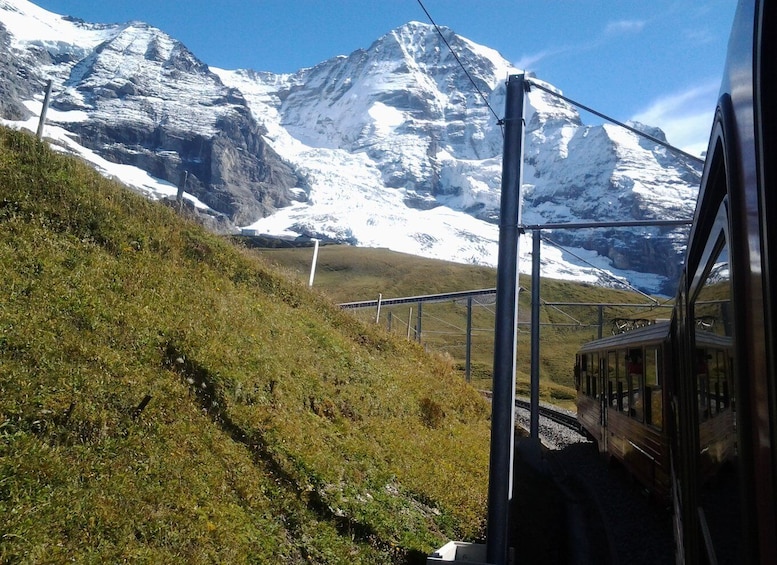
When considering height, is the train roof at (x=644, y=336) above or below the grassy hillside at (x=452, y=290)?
below

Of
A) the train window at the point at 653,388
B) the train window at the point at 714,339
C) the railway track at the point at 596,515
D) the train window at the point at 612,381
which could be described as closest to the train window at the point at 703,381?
the train window at the point at 714,339

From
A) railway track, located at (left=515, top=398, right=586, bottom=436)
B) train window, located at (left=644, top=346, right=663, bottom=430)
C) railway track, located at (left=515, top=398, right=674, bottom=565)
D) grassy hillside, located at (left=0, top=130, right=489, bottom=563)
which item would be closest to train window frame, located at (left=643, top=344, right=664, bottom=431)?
train window, located at (left=644, top=346, right=663, bottom=430)

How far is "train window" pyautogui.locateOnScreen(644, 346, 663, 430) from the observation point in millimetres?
9906

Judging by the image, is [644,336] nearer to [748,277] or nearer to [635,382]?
[635,382]

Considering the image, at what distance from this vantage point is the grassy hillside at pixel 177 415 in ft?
16.0

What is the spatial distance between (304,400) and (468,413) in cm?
687

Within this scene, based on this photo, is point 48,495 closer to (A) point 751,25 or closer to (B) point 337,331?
(A) point 751,25

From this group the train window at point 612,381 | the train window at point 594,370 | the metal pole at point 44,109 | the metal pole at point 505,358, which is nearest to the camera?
the metal pole at point 505,358

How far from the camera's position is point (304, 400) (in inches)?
364

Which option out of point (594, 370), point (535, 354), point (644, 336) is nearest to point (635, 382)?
point (644, 336)

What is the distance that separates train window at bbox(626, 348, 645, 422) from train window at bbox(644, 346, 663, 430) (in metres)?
0.34

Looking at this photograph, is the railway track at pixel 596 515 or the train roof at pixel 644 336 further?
the train roof at pixel 644 336

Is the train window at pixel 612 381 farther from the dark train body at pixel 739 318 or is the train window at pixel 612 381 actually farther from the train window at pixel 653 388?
the dark train body at pixel 739 318

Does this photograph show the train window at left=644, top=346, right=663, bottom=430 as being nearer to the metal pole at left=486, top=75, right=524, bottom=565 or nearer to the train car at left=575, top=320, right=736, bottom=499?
the train car at left=575, top=320, right=736, bottom=499
